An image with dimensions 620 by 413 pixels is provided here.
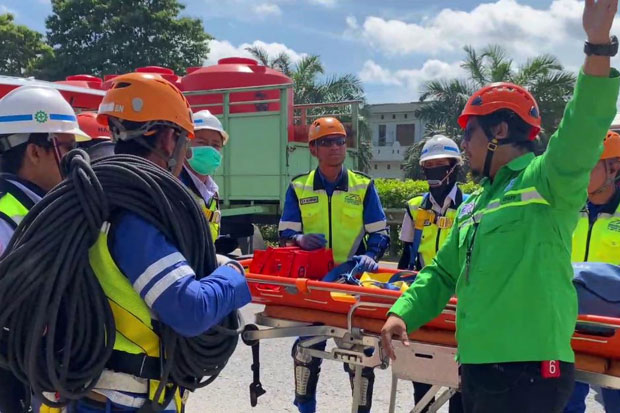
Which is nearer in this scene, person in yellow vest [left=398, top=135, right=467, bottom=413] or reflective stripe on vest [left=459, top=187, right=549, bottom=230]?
reflective stripe on vest [left=459, top=187, right=549, bottom=230]

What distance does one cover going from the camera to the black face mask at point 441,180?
392cm

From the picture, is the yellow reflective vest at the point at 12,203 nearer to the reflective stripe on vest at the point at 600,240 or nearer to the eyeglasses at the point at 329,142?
the eyeglasses at the point at 329,142

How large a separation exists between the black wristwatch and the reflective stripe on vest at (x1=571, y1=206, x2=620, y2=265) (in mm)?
1792

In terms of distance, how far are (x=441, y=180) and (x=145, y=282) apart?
2.67 meters

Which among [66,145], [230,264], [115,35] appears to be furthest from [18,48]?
[230,264]

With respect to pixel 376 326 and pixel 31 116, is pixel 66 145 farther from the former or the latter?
pixel 376 326

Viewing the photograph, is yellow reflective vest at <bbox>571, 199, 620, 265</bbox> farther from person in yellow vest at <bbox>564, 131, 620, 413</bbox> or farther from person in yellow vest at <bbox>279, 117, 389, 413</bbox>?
person in yellow vest at <bbox>279, 117, 389, 413</bbox>

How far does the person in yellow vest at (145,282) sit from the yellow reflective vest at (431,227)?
2108 millimetres

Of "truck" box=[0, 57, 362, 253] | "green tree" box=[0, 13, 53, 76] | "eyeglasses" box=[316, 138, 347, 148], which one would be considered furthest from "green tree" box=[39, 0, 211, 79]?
"eyeglasses" box=[316, 138, 347, 148]

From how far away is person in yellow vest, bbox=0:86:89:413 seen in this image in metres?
2.20

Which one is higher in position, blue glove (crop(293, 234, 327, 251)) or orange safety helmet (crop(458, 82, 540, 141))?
orange safety helmet (crop(458, 82, 540, 141))

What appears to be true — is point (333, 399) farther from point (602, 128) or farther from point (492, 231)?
point (602, 128)

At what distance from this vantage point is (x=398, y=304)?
2.34m

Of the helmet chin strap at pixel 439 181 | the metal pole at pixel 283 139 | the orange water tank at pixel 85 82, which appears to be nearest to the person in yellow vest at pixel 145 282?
the helmet chin strap at pixel 439 181
